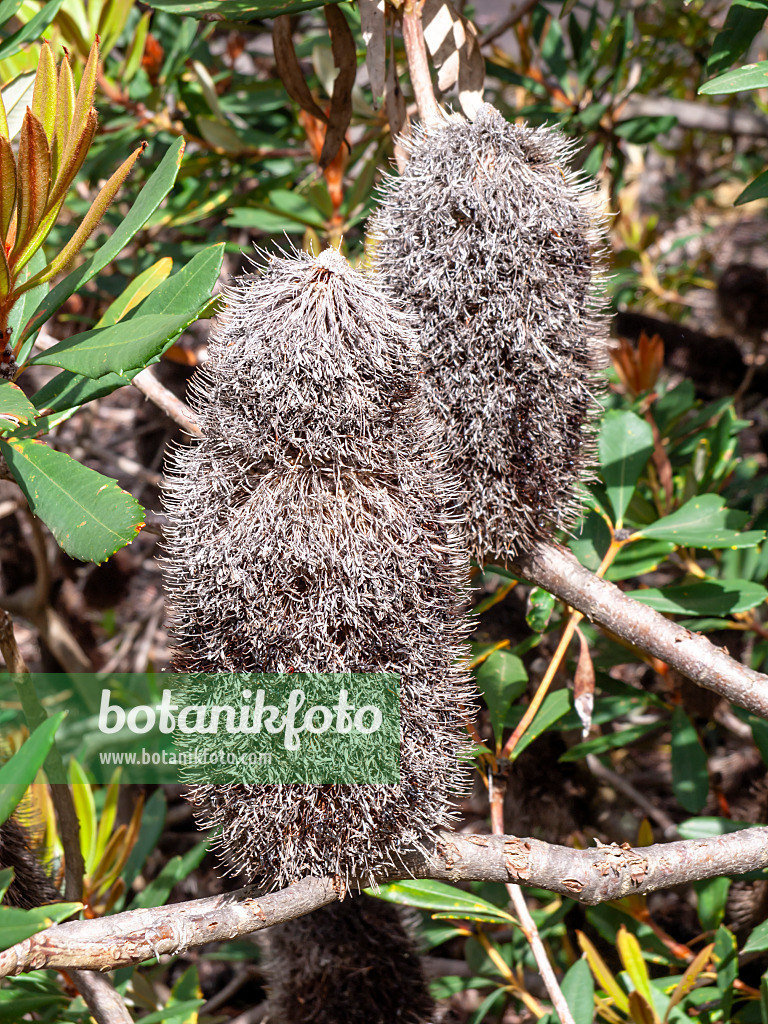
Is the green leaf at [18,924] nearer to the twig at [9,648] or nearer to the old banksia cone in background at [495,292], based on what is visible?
the twig at [9,648]

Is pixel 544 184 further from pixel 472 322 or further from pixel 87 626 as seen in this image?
pixel 87 626

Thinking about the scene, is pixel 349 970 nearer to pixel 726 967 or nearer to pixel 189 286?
pixel 726 967

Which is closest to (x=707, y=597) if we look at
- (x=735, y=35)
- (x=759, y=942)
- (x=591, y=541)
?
(x=591, y=541)

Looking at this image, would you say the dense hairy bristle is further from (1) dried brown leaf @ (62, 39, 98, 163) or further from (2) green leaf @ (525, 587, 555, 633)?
(1) dried brown leaf @ (62, 39, 98, 163)

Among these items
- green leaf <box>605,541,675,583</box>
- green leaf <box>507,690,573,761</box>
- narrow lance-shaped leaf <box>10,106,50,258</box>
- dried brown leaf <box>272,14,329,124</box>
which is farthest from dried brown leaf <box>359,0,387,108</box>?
green leaf <box>507,690,573,761</box>

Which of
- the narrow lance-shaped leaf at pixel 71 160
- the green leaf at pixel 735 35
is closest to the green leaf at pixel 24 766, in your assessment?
the narrow lance-shaped leaf at pixel 71 160
